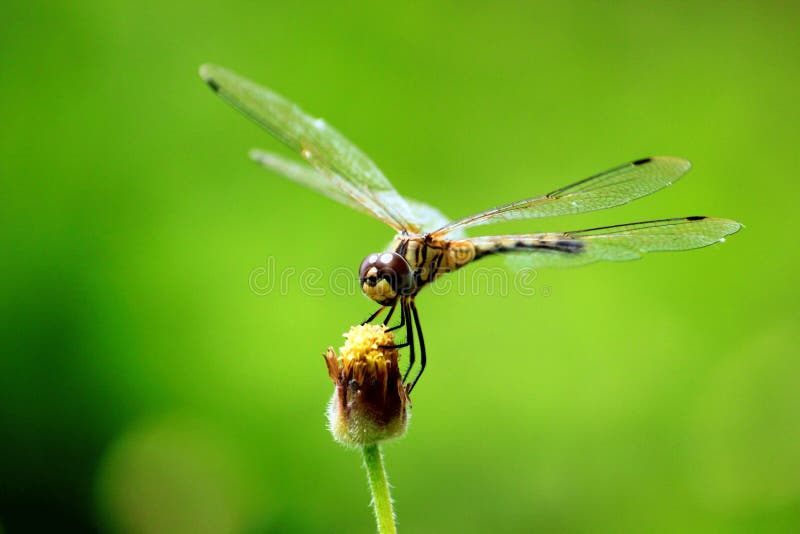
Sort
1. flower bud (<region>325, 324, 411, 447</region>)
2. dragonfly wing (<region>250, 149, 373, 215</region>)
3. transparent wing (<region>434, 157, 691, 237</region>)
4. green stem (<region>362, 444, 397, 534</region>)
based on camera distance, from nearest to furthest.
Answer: green stem (<region>362, 444, 397, 534</region>) < flower bud (<region>325, 324, 411, 447</region>) < transparent wing (<region>434, 157, 691, 237</region>) < dragonfly wing (<region>250, 149, 373, 215</region>)

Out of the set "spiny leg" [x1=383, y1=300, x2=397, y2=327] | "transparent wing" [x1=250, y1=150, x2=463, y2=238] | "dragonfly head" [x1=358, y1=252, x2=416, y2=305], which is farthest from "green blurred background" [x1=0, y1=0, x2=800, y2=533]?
"dragonfly head" [x1=358, y1=252, x2=416, y2=305]

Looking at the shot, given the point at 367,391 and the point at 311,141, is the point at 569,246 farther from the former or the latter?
the point at 311,141

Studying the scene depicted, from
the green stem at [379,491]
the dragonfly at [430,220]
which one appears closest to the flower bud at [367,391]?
the green stem at [379,491]

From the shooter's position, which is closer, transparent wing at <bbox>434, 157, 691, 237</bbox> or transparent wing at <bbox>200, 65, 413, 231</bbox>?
transparent wing at <bbox>434, 157, 691, 237</bbox>

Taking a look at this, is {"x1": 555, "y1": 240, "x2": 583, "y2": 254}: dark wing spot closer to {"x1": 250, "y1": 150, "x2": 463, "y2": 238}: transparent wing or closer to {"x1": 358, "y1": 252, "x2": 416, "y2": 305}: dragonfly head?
{"x1": 250, "y1": 150, "x2": 463, "y2": 238}: transparent wing

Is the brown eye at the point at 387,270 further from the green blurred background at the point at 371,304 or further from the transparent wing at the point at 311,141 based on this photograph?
the green blurred background at the point at 371,304

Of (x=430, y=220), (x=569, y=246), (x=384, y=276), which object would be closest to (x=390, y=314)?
(x=384, y=276)
